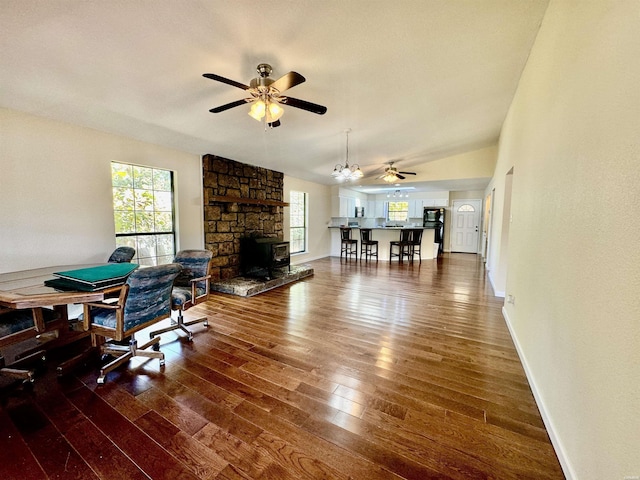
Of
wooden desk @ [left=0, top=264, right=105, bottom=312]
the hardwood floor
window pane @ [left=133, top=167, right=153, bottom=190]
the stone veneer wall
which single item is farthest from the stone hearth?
wooden desk @ [left=0, top=264, right=105, bottom=312]

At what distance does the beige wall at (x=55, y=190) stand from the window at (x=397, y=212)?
9.04 meters

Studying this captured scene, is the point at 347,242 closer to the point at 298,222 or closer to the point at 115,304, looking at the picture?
the point at 298,222

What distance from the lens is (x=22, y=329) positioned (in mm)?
2025

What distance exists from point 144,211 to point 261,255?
→ 6.84 ft

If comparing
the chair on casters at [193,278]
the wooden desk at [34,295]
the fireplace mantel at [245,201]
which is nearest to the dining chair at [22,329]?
the wooden desk at [34,295]

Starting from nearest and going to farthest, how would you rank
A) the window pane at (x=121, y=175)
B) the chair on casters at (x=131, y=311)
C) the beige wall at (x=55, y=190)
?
the chair on casters at (x=131, y=311), the beige wall at (x=55, y=190), the window pane at (x=121, y=175)

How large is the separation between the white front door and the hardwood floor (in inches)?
301

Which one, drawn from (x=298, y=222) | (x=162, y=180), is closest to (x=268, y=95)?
(x=162, y=180)

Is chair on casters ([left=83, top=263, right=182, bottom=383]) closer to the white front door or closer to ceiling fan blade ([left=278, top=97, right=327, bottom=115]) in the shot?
ceiling fan blade ([left=278, top=97, right=327, bottom=115])

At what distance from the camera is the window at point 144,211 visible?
12.3 feet

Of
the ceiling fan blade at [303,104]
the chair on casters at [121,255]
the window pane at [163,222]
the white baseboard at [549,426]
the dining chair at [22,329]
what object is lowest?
the white baseboard at [549,426]

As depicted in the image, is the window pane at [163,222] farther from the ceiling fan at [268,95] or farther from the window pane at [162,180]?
the ceiling fan at [268,95]

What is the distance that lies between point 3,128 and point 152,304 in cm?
242

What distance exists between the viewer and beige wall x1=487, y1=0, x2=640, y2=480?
1.01m
